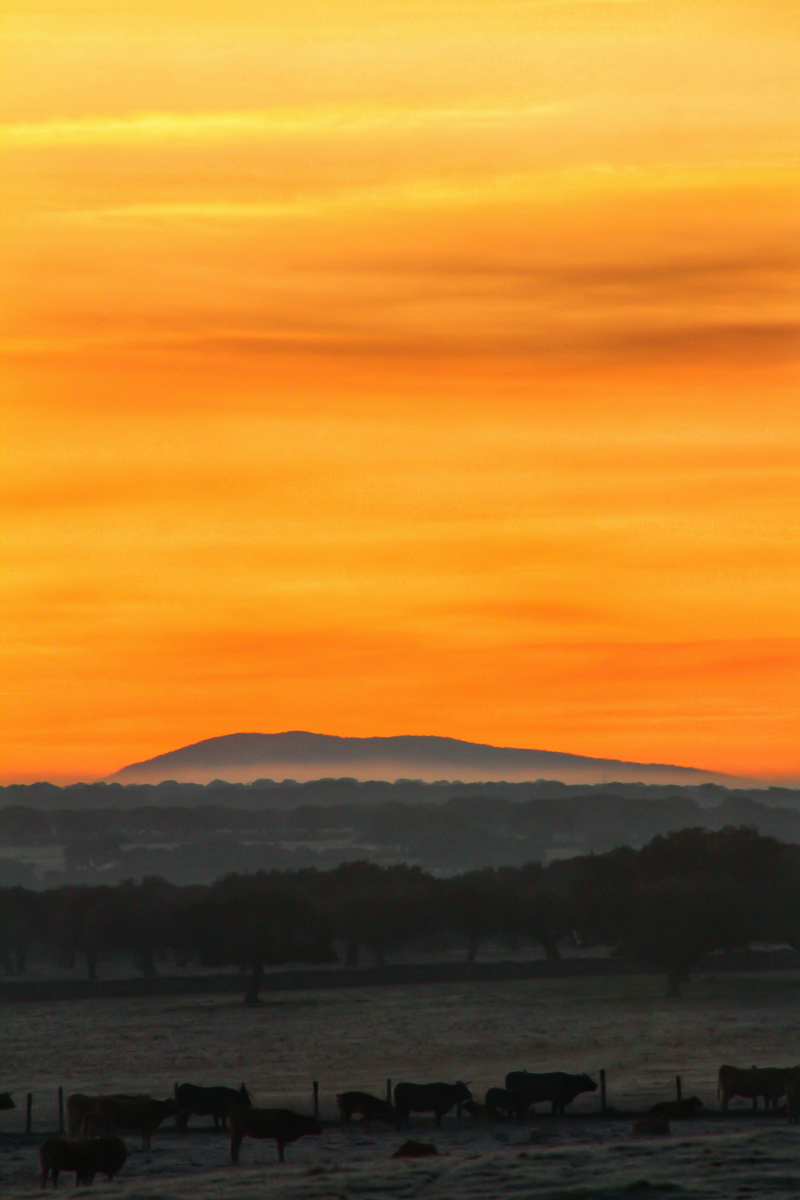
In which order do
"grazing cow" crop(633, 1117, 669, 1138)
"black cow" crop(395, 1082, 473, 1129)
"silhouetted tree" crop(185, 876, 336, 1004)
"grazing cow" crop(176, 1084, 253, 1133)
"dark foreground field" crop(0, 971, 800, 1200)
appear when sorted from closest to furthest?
"dark foreground field" crop(0, 971, 800, 1200)
"grazing cow" crop(633, 1117, 669, 1138)
"black cow" crop(395, 1082, 473, 1129)
"grazing cow" crop(176, 1084, 253, 1133)
"silhouetted tree" crop(185, 876, 336, 1004)

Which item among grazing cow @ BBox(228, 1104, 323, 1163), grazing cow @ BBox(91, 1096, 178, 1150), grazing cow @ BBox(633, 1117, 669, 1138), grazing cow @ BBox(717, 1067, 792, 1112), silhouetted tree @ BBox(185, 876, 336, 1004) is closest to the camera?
grazing cow @ BBox(228, 1104, 323, 1163)

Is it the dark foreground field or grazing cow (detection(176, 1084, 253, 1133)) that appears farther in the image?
grazing cow (detection(176, 1084, 253, 1133))

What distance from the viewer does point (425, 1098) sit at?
43219mm

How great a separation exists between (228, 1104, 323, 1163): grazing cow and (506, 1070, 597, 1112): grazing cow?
822 centimetres

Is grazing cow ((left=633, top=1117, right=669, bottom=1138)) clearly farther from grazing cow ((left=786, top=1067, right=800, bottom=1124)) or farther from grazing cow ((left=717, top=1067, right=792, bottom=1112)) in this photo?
grazing cow ((left=717, top=1067, right=792, bottom=1112))

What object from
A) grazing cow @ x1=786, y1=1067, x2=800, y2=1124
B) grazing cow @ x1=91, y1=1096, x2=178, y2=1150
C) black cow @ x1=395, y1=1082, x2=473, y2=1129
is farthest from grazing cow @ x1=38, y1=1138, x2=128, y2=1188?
grazing cow @ x1=786, y1=1067, x2=800, y2=1124

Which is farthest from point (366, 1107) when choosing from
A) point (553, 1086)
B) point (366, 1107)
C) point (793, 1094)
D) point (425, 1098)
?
point (793, 1094)

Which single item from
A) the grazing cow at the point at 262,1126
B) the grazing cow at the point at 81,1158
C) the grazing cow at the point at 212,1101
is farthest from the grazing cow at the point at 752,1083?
the grazing cow at the point at 81,1158

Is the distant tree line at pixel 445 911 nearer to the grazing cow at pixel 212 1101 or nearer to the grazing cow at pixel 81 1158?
the grazing cow at pixel 212 1101

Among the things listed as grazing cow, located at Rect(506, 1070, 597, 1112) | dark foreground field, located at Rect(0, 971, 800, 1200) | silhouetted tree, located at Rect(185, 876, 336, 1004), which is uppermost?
silhouetted tree, located at Rect(185, 876, 336, 1004)

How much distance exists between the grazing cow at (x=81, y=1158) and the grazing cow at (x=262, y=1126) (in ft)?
11.3

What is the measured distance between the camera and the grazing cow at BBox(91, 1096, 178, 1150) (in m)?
39.9

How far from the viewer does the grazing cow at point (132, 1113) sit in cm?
3988

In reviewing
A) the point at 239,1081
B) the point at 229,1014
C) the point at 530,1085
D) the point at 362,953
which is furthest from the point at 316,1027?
the point at 362,953
